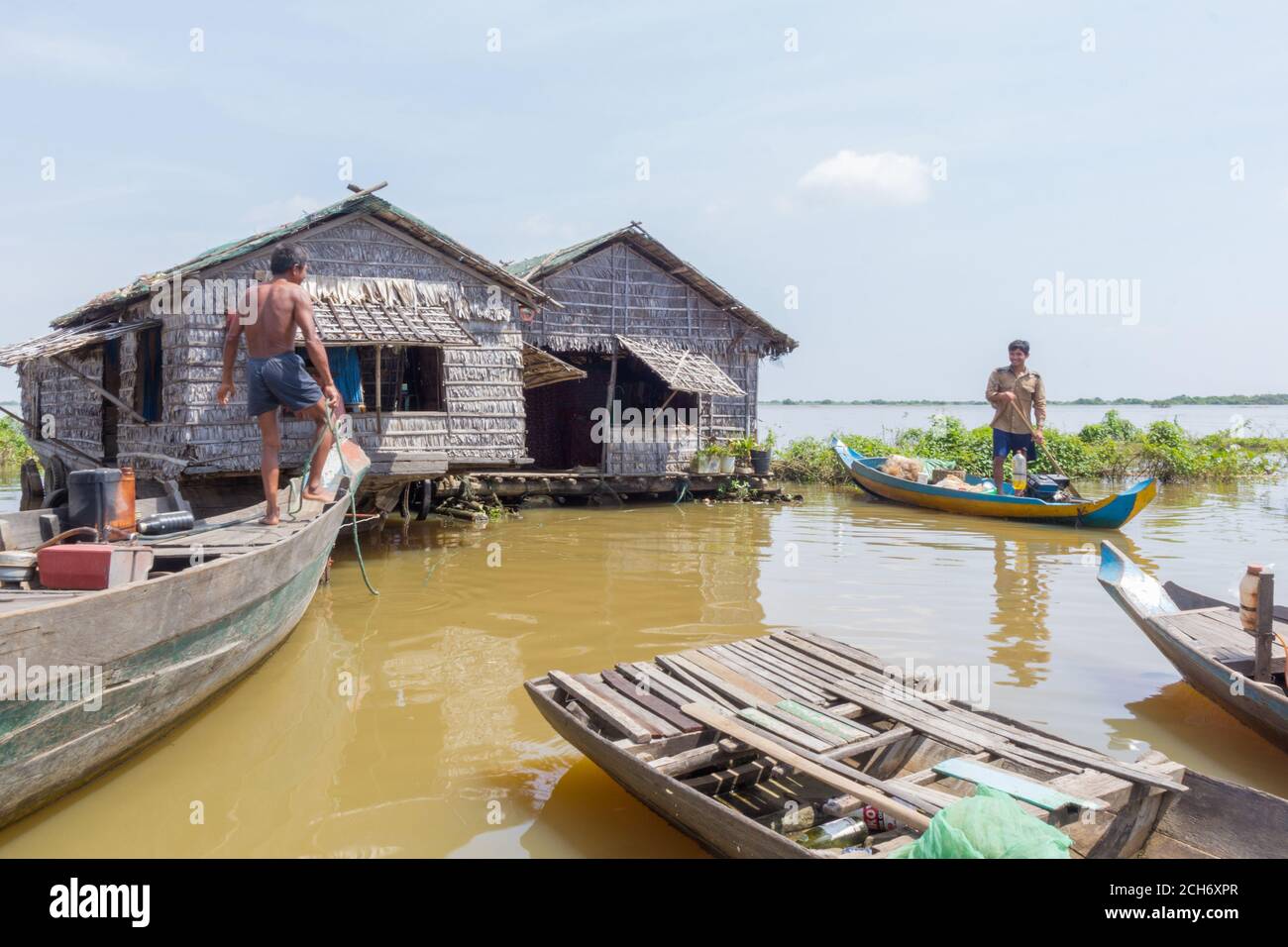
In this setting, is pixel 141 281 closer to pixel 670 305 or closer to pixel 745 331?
pixel 670 305

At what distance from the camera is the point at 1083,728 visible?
498 centimetres

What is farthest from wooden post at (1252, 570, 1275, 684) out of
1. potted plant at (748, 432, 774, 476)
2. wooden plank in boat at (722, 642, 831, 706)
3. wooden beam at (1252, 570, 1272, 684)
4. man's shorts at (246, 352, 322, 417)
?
potted plant at (748, 432, 774, 476)

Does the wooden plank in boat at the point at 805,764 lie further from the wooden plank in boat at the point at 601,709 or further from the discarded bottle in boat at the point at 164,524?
the discarded bottle in boat at the point at 164,524

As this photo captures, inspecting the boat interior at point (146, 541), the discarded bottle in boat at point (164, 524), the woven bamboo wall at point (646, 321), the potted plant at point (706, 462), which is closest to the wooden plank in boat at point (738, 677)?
the boat interior at point (146, 541)

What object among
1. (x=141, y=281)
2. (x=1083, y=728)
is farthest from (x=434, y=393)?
(x=1083, y=728)

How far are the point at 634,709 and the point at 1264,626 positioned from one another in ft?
10.3

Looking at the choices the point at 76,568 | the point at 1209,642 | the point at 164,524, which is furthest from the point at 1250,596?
the point at 164,524

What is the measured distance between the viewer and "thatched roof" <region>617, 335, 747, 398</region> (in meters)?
15.1

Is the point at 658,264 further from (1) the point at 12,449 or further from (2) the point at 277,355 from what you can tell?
(1) the point at 12,449

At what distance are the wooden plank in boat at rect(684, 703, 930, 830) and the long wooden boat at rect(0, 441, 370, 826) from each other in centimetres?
235

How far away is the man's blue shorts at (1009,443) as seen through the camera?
43.0 feet

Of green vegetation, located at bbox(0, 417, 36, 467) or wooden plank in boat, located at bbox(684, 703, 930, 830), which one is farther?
green vegetation, located at bbox(0, 417, 36, 467)

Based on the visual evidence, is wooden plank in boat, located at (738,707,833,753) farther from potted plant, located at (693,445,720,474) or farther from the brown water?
potted plant, located at (693,445,720,474)

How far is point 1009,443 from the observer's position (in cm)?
1335
